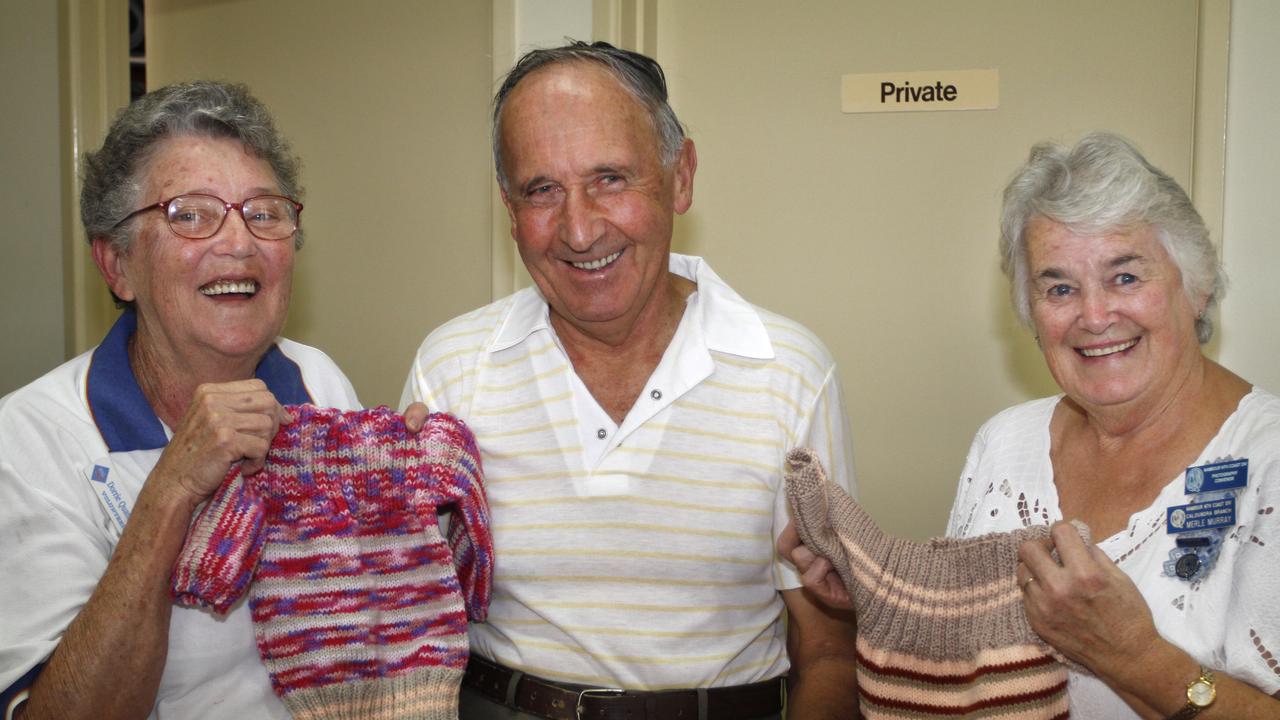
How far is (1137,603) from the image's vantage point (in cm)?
156

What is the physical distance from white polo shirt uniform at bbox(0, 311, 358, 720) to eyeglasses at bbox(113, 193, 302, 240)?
0.28m

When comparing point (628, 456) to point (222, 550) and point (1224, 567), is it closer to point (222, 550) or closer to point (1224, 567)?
point (222, 550)

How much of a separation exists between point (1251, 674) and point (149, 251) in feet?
6.63

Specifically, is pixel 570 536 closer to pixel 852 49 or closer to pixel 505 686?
pixel 505 686

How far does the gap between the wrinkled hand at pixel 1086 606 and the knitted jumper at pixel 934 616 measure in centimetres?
5

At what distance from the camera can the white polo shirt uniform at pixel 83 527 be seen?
5.36 ft

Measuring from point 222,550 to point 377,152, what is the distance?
2055mm

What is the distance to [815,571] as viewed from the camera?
1.84 m

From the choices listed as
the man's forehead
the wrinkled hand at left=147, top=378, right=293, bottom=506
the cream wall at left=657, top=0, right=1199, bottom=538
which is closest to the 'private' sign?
the cream wall at left=657, top=0, right=1199, bottom=538

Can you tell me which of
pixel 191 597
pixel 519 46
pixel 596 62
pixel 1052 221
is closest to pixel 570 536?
pixel 191 597

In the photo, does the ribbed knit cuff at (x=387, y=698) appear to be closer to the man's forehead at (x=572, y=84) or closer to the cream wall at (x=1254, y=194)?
the man's forehead at (x=572, y=84)

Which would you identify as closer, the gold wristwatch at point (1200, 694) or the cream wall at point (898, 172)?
the gold wristwatch at point (1200, 694)

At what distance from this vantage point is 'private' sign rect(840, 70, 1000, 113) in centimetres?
273

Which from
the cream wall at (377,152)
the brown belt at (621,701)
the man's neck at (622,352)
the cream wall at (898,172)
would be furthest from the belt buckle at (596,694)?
the cream wall at (377,152)
